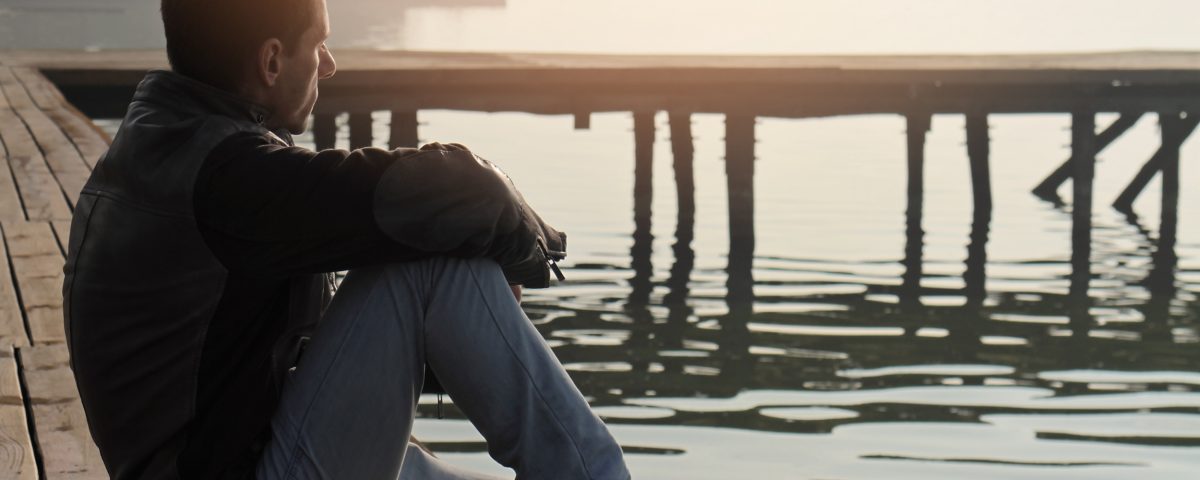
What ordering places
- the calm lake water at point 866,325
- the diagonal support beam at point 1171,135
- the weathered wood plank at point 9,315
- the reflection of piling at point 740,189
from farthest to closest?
the diagonal support beam at point 1171,135
the reflection of piling at point 740,189
the calm lake water at point 866,325
the weathered wood plank at point 9,315

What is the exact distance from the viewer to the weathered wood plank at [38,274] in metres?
3.95

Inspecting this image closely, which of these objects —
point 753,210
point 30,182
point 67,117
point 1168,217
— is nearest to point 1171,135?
point 1168,217

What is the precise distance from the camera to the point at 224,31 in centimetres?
212

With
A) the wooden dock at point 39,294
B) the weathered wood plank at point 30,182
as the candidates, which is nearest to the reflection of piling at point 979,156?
the wooden dock at point 39,294

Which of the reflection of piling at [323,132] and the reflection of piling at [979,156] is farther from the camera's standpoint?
the reflection of piling at [979,156]

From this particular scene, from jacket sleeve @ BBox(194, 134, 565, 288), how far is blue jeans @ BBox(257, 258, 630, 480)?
0.15 ft

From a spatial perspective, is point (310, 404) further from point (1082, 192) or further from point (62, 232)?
point (1082, 192)

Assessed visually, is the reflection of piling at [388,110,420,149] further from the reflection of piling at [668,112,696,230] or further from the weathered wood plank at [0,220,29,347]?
the weathered wood plank at [0,220,29,347]

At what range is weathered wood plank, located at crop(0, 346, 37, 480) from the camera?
273 cm

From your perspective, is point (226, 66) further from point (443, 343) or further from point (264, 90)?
point (443, 343)

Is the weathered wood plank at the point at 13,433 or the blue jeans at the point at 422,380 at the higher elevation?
the blue jeans at the point at 422,380

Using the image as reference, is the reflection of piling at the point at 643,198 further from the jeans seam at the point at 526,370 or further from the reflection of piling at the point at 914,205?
the jeans seam at the point at 526,370

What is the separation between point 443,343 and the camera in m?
2.11

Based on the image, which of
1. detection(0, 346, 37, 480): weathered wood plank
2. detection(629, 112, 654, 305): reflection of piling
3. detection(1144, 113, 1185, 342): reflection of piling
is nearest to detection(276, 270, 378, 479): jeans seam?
detection(0, 346, 37, 480): weathered wood plank
